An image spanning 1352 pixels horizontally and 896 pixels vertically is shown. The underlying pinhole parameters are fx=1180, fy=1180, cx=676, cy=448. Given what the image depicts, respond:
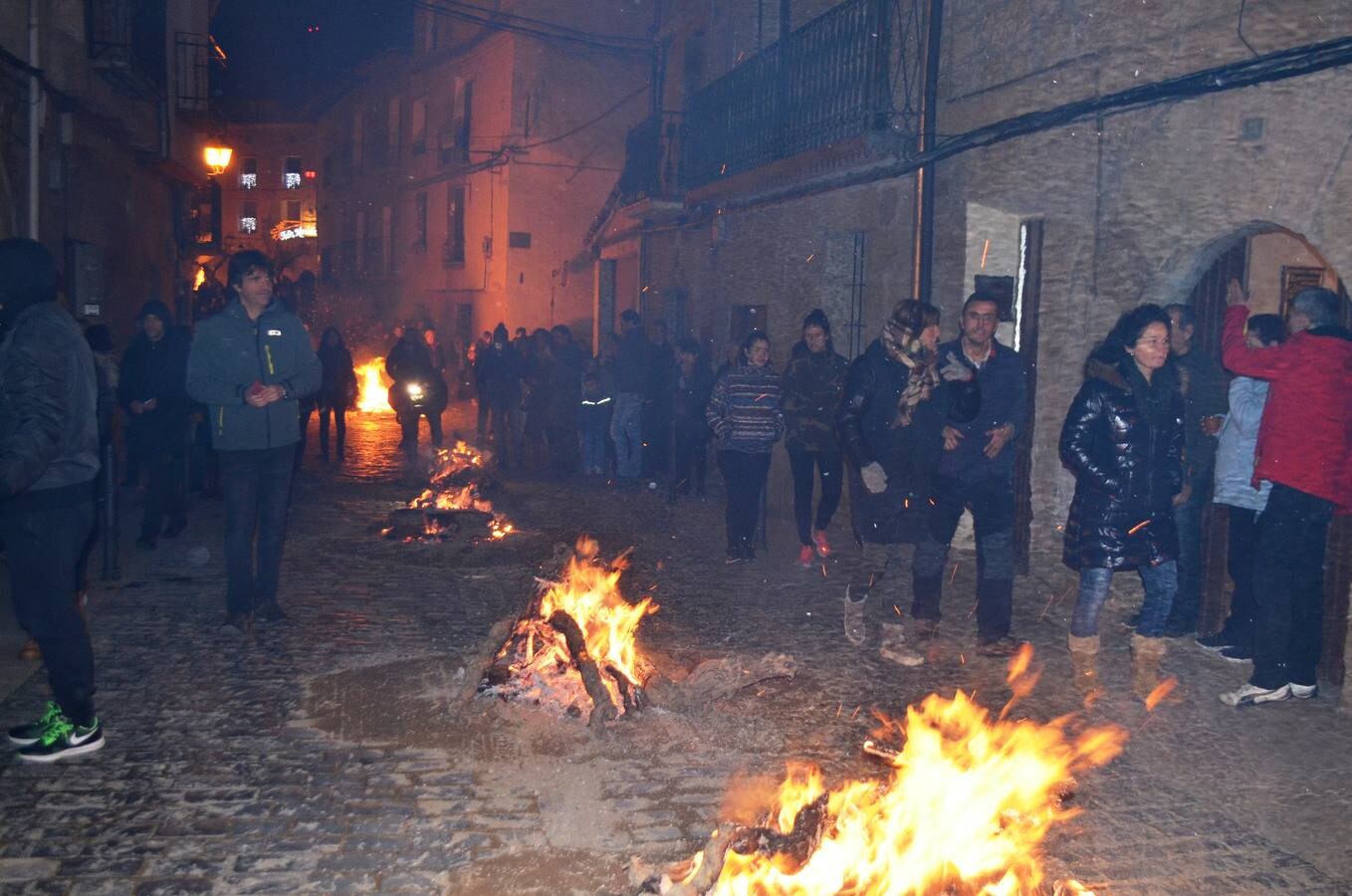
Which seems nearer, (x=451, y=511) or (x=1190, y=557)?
(x=1190, y=557)

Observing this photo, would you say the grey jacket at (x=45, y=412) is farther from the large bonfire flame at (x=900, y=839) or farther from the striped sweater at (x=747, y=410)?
the striped sweater at (x=747, y=410)

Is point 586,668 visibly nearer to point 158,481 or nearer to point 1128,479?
point 1128,479

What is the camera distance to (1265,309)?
959cm

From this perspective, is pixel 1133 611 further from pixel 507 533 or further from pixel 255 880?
pixel 255 880

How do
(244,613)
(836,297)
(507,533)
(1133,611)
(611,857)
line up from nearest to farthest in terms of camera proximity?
(611,857) → (244,613) → (1133,611) → (507,533) → (836,297)

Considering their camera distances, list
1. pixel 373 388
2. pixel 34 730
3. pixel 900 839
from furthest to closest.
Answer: pixel 373 388 < pixel 34 730 < pixel 900 839

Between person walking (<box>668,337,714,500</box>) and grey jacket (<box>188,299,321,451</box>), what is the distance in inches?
265

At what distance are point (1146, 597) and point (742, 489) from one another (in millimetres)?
4086

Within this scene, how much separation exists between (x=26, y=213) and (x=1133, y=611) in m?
11.0

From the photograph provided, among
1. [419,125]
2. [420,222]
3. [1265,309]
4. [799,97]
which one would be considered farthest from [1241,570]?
[419,125]

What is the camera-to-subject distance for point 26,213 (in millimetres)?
11906

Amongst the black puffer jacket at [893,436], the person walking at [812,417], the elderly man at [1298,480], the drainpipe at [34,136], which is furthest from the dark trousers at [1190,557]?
the drainpipe at [34,136]

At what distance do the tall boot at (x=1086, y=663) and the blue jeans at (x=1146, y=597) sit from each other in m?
0.04

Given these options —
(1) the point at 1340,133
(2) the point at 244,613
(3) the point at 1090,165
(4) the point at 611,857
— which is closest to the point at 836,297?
(3) the point at 1090,165
